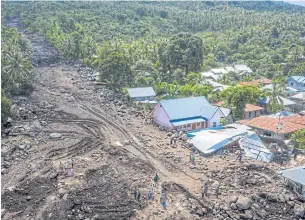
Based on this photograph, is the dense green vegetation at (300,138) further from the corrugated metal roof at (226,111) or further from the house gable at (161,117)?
the house gable at (161,117)

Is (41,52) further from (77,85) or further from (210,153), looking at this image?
(210,153)

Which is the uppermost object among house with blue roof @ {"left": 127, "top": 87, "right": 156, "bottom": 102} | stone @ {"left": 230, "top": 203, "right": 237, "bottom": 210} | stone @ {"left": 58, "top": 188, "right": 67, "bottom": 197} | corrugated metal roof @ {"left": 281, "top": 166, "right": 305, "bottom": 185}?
house with blue roof @ {"left": 127, "top": 87, "right": 156, "bottom": 102}

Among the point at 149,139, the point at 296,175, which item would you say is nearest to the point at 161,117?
the point at 149,139

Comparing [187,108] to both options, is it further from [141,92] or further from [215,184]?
[215,184]

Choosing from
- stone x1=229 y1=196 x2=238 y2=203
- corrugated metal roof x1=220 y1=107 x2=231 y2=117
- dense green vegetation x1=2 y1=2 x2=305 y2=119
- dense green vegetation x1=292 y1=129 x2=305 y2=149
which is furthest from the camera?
dense green vegetation x1=2 y1=2 x2=305 y2=119

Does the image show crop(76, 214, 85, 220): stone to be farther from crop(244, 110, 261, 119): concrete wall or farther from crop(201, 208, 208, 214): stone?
crop(244, 110, 261, 119): concrete wall

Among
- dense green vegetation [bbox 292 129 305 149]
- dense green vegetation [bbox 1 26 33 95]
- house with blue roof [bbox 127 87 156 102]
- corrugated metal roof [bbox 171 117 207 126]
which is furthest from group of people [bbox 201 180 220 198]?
dense green vegetation [bbox 1 26 33 95]

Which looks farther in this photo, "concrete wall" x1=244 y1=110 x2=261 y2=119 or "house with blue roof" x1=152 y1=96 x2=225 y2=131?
"concrete wall" x1=244 y1=110 x2=261 y2=119

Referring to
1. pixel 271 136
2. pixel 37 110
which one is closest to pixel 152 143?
pixel 271 136
